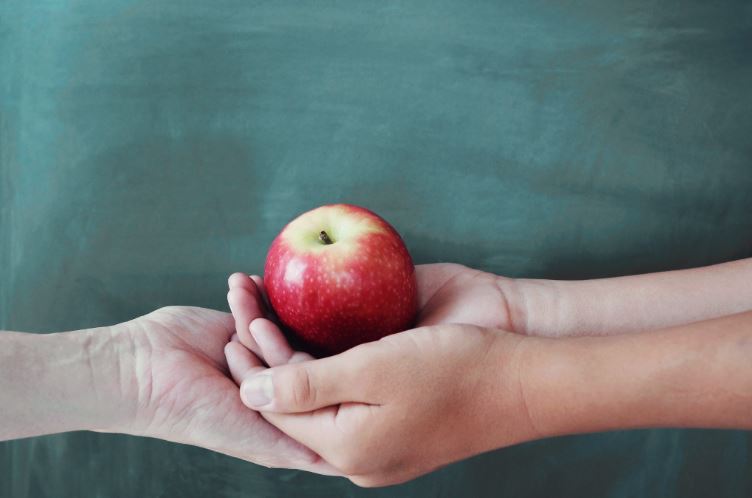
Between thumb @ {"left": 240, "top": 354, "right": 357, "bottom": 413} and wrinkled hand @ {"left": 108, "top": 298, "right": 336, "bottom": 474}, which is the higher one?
thumb @ {"left": 240, "top": 354, "right": 357, "bottom": 413}

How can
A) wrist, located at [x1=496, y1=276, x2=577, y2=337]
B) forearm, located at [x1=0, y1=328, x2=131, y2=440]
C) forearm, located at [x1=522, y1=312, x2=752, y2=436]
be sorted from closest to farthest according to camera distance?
forearm, located at [x1=522, y1=312, x2=752, y2=436] → forearm, located at [x1=0, y1=328, x2=131, y2=440] → wrist, located at [x1=496, y1=276, x2=577, y2=337]

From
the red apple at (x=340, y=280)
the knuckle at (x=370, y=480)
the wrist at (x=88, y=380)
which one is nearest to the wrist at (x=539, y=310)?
the red apple at (x=340, y=280)

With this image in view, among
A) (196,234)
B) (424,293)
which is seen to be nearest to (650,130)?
(424,293)

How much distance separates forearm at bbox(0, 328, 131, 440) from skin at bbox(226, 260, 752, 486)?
155mm

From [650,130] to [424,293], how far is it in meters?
0.35

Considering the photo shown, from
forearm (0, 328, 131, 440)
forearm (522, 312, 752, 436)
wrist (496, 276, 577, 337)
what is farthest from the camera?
wrist (496, 276, 577, 337)

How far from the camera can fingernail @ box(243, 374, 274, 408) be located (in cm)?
72

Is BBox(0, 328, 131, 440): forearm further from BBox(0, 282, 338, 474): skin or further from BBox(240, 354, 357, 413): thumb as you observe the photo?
BBox(240, 354, 357, 413): thumb

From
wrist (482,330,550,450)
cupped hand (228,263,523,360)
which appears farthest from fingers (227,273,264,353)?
wrist (482,330,550,450)

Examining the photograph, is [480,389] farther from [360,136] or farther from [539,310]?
[360,136]

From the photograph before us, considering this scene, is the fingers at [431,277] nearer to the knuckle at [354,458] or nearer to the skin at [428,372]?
the skin at [428,372]

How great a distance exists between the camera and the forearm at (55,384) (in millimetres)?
773

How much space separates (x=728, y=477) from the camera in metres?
1.03

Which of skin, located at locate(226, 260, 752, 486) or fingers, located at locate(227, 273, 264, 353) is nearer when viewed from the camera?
skin, located at locate(226, 260, 752, 486)
